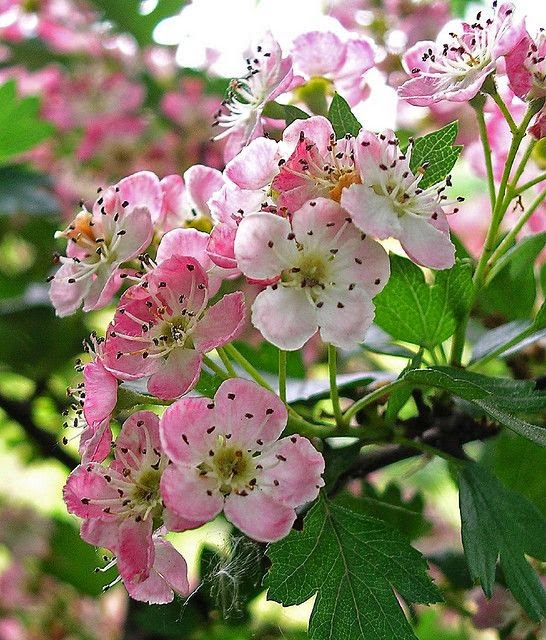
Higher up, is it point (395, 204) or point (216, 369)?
point (395, 204)

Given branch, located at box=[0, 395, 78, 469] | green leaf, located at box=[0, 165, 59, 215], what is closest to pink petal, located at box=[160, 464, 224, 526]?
branch, located at box=[0, 395, 78, 469]

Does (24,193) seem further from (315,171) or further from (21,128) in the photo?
(315,171)

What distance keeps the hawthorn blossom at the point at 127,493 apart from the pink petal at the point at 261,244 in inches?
5.0

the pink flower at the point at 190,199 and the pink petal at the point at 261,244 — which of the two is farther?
the pink flower at the point at 190,199

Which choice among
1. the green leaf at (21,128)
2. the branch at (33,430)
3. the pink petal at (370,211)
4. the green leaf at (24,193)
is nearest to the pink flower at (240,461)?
the pink petal at (370,211)

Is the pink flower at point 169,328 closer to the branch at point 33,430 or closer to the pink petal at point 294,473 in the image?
the pink petal at point 294,473

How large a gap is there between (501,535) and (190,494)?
26 cm

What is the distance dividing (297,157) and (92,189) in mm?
1198

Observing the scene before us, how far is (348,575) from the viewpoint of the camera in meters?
0.66

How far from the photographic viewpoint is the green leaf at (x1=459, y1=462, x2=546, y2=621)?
68 cm

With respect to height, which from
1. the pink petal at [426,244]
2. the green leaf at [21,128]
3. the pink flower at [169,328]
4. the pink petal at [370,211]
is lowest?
the green leaf at [21,128]

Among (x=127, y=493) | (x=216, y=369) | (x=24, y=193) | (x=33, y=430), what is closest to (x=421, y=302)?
(x=216, y=369)

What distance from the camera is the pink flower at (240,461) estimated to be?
60 cm

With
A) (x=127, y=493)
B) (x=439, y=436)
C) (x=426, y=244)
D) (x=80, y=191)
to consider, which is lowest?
(x=80, y=191)
